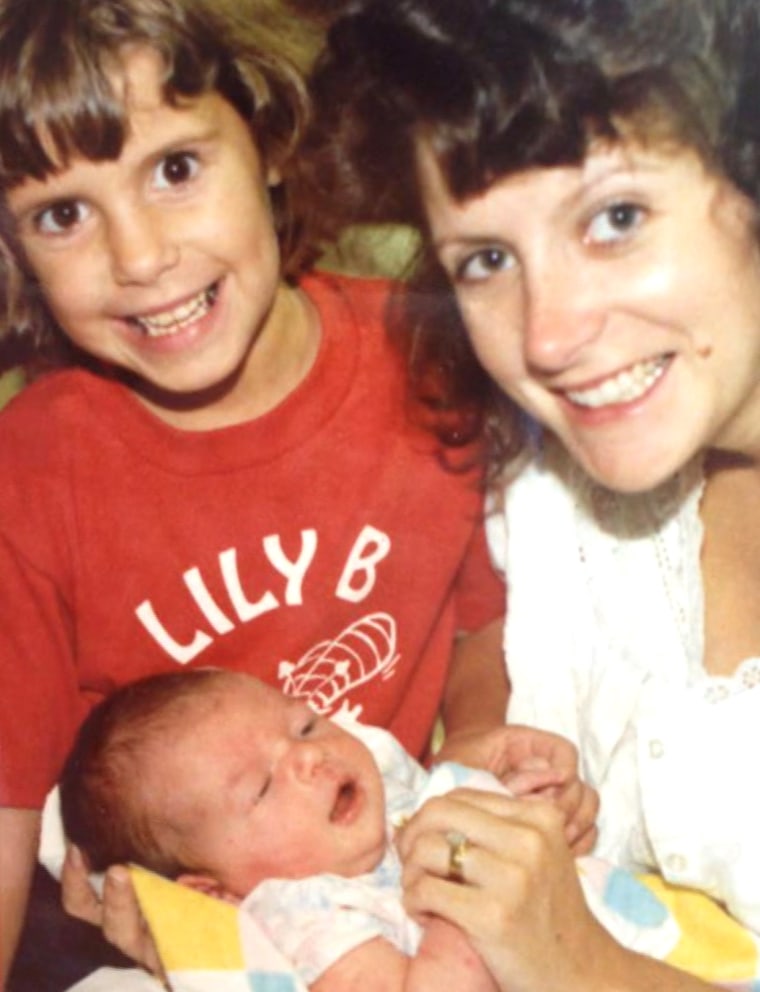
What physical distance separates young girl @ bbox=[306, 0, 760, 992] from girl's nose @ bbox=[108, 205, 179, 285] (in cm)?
12

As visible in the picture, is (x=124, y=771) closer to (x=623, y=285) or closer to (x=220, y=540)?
(x=220, y=540)

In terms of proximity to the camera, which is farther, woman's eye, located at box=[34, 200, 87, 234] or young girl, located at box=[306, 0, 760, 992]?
woman's eye, located at box=[34, 200, 87, 234]

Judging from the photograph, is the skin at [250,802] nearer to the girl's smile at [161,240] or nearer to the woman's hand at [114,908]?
the woman's hand at [114,908]

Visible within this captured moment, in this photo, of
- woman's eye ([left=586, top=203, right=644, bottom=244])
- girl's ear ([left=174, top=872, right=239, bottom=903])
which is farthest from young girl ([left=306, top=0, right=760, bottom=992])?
girl's ear ([left=174, top=872, right=239, bottom=903])

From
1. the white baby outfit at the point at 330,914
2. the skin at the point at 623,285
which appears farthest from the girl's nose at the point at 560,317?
the white baby outfit at the point at 330,914

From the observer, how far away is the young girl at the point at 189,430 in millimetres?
810

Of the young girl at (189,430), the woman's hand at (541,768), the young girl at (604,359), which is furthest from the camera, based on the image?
the woman's hand at (541,768)

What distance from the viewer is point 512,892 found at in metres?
0.77

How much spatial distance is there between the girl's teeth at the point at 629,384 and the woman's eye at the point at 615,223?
0.24 feet

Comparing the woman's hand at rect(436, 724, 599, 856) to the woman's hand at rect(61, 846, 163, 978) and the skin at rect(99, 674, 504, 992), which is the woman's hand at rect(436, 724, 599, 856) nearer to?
the skin at rect(99, 674, 504, 992)

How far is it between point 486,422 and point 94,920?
1.35ft

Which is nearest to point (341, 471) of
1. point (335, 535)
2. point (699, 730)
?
point (335, 535)

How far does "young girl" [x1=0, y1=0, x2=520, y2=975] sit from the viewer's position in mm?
810

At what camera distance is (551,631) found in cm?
98
